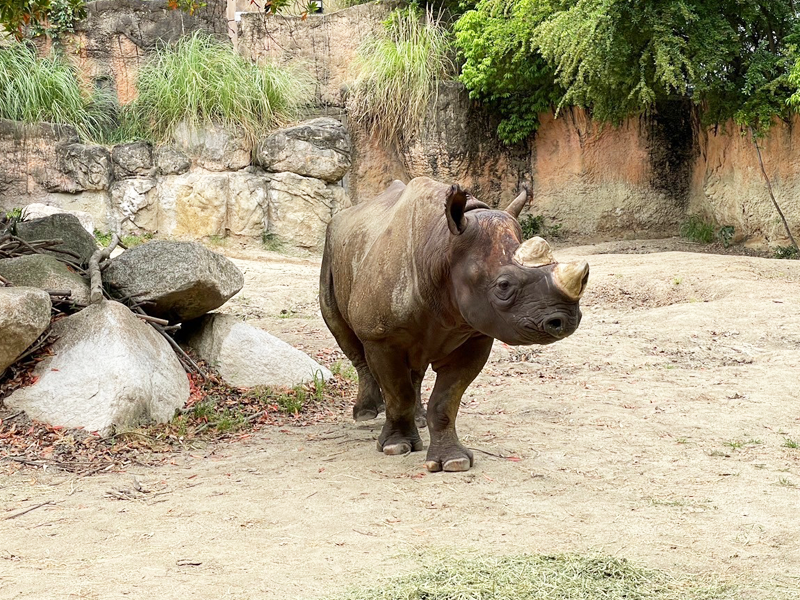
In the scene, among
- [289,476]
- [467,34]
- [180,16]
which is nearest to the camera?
[289,476]

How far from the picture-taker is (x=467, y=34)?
14.6 meters

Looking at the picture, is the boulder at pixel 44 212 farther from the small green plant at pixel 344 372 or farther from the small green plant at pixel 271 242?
the small green plant at pixel 344 372

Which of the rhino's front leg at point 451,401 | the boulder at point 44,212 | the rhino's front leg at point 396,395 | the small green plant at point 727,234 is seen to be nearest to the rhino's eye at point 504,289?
the rhino's front leg at point 451,401

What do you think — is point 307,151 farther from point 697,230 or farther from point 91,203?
point 697,230

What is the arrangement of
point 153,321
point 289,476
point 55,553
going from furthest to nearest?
point 153,321, point 289,476, point 55,553

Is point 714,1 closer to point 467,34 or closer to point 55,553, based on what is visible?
point 467,34

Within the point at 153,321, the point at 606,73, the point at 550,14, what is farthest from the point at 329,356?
the point at 550,14

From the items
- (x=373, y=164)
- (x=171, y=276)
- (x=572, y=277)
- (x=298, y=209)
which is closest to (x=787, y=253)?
(x=373, y=164)

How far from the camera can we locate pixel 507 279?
413 centimetres

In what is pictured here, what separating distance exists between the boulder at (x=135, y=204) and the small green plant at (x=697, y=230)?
25.8 ft

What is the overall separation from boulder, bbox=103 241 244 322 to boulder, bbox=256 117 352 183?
7469 mm

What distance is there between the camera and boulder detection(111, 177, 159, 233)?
1363cm

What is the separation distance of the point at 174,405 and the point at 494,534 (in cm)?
269

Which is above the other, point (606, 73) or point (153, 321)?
point (606, 73)
